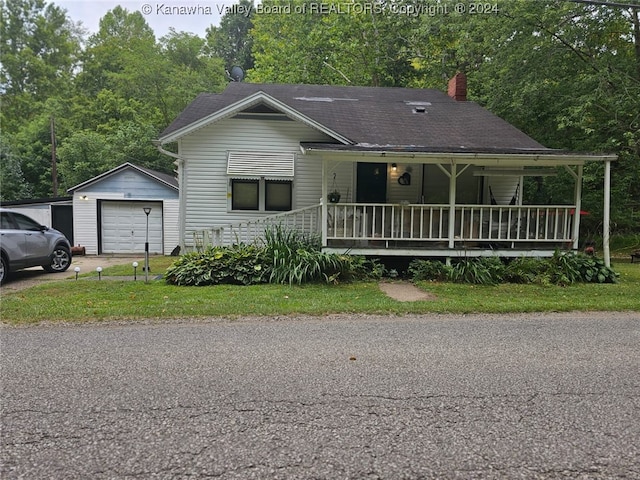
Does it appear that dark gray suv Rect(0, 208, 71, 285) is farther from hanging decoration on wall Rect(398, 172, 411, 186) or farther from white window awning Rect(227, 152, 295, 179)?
hanging decoration on wall Rect(398, 172, 411, 186)

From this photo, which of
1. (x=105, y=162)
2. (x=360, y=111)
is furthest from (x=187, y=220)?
(x=105, y=162)

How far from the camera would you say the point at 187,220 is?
459 inches

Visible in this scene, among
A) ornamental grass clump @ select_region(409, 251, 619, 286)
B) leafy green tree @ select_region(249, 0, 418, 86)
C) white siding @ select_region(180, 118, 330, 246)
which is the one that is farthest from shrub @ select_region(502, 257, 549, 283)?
leafy green tree @ select_region(249, 0, 418, 86)

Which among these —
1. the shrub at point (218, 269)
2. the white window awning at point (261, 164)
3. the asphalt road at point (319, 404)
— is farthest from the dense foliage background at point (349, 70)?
the shrub at point (218, 269)

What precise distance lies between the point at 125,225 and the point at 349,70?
49.4 feet

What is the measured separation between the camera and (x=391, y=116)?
12.9m

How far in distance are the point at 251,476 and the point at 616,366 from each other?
371 centimetres

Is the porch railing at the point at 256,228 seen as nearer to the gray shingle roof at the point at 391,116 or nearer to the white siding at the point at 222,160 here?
the white siding at the point at 222,160

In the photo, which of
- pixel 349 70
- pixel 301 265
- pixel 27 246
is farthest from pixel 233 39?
pixel 301 265

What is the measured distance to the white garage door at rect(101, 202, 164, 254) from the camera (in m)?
16.6

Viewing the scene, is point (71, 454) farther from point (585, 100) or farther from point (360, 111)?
point (585, 100)

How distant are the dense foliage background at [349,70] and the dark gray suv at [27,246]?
12.6 meters

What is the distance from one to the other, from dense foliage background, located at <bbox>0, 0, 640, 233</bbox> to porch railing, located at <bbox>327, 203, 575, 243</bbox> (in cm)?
439

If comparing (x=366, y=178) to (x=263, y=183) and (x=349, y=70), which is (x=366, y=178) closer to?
(x=263, y=183)
